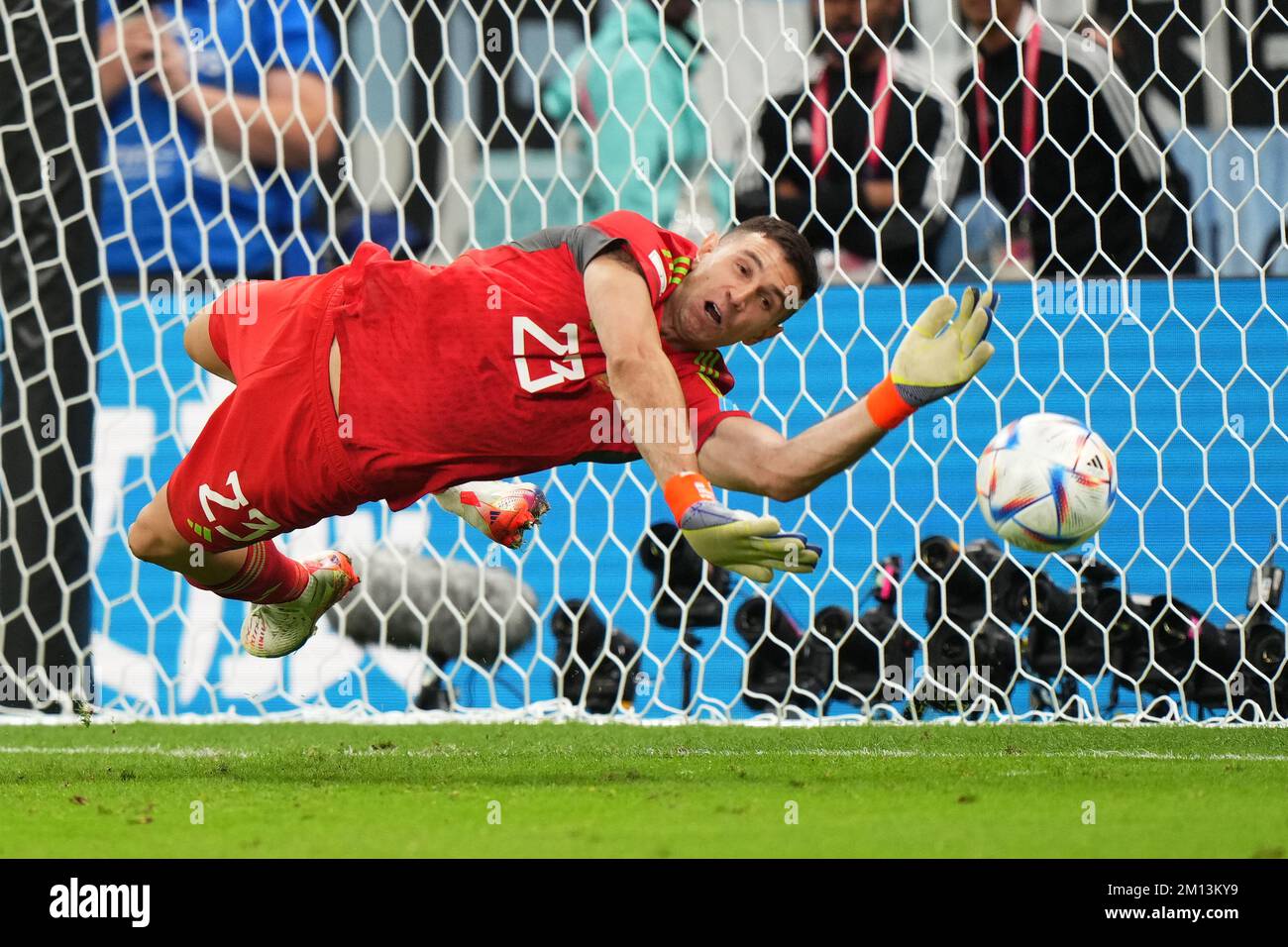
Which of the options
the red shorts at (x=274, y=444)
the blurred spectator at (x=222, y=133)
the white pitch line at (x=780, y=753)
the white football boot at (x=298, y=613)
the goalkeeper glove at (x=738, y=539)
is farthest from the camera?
the blurred spectator at (x=222, y=133)

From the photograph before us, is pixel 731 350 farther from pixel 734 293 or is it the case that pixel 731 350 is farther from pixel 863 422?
pixel 863 422

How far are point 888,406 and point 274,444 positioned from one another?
52.5 inches

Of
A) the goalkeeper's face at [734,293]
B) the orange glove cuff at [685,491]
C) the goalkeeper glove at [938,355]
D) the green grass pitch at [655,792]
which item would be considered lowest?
the green grass pitch at [655,792]

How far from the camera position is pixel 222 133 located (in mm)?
5711

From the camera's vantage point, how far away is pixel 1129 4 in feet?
17.4

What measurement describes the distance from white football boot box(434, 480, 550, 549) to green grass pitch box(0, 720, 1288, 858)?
0.53 m

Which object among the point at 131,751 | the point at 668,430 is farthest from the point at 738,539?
the point at 131,751

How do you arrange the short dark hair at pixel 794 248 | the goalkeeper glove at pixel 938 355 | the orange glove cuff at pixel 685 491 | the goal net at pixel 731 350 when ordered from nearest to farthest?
the orange glove cuff at pixel 685 491, the goalkeeper glove at pixel 938 355, the short dark hair at pixel 794 248, the goal net at pixel 731 350

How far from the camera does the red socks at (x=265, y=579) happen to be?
365 cm

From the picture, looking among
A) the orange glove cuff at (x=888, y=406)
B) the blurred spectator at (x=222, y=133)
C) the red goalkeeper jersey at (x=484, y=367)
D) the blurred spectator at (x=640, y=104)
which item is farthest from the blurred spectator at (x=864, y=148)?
the orange glove cuff at (x=888, y=406)

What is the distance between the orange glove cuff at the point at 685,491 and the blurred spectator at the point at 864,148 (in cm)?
279

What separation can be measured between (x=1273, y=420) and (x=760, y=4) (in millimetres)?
2295

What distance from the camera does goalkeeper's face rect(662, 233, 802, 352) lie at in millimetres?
3086

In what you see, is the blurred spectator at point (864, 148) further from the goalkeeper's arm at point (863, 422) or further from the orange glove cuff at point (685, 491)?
the orange glove cuff at point (685, 491)
